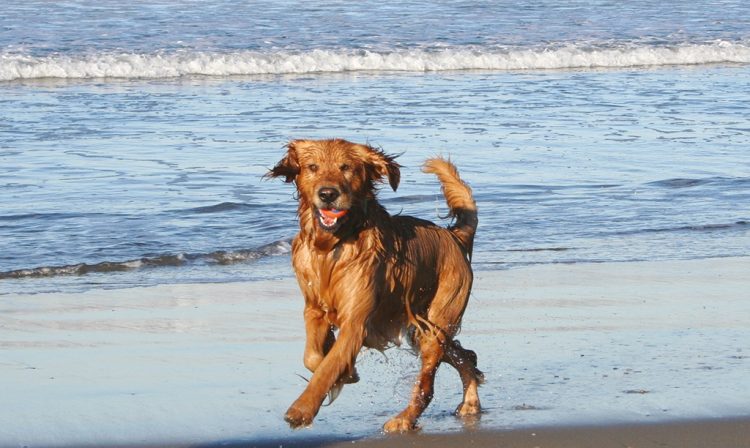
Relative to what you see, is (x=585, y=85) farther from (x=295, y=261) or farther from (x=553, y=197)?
(x=295, y=261)

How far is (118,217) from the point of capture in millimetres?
9602

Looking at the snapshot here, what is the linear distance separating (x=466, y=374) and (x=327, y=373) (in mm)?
943

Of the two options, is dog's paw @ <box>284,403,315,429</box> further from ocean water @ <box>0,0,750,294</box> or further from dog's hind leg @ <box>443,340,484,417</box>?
ocean water @ <box>0,0,750,294</box>

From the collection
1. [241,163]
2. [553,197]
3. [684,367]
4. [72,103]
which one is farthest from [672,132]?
[684,367]

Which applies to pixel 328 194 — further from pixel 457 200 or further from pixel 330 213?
pixel 457 200

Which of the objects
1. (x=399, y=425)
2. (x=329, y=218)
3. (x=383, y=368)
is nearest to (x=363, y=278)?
(x=329, y=218)

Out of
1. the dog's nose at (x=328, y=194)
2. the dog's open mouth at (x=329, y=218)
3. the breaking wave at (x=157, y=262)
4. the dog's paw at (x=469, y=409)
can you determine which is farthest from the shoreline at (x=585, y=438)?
the breaking wave at (x=157, y=262)

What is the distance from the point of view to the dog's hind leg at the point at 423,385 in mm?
5102

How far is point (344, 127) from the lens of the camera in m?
13.4

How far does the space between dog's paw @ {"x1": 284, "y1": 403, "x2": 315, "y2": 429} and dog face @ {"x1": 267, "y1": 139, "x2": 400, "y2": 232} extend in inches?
26.1

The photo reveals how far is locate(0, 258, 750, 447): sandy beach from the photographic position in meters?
5.00

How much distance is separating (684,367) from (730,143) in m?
7.53

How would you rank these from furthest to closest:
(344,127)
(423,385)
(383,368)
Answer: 1. (344,127)
2. (383,368)
3. (423,385)

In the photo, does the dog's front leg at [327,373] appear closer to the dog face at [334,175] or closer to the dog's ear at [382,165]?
the dog face at [334,175]
